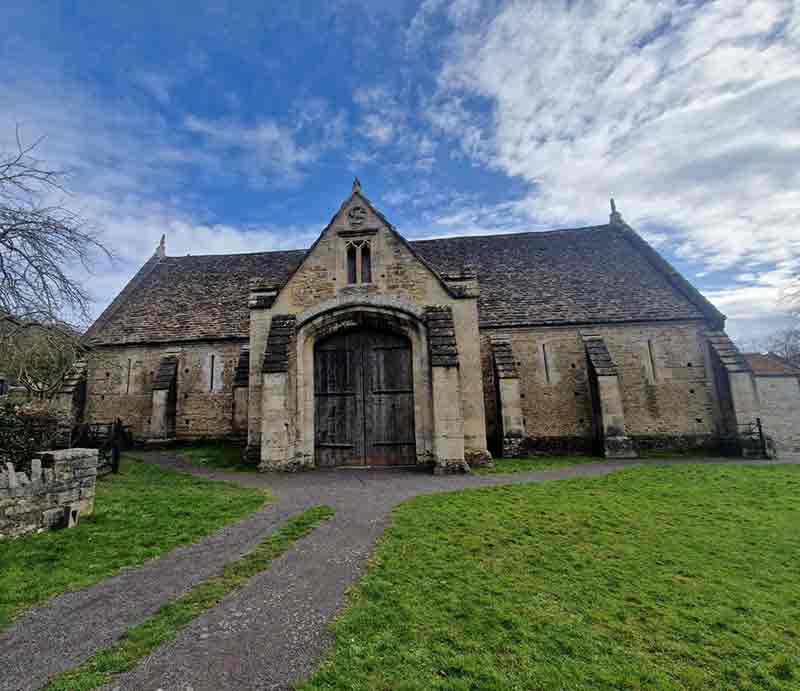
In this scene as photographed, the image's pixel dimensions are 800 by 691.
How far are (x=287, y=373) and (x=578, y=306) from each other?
13.4m

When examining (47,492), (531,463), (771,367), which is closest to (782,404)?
(771,367)

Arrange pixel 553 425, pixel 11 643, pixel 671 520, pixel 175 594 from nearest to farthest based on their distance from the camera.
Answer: pixel 11 643 → pixel 175 594 → pixel 671 520 → pixel 553 425

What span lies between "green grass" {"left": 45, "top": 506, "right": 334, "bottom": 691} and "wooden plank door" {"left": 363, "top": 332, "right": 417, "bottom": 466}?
7.28 m

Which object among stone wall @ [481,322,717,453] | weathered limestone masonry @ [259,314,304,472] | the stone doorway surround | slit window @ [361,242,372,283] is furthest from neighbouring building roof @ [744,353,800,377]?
weathered limestone masonry @ [259,314,304,472]

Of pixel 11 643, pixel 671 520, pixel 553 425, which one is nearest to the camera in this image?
pixel 11 643

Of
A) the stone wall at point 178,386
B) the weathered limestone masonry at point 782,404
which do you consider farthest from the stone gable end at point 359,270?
the weathered limestone masonry at point 782,404

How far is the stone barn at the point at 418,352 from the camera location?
44.4ft

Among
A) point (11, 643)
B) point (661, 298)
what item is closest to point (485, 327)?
point (661, 298)

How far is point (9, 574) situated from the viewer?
510 centimetres

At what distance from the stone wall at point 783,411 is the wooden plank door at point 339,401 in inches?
721

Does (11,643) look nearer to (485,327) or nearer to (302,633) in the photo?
(302,633)

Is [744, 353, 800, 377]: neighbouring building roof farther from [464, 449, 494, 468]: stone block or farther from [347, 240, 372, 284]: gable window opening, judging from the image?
[347, 240, 372, 284]: gable window opening

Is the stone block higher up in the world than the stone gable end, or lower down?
lower down

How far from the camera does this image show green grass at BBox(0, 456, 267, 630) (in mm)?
4891
